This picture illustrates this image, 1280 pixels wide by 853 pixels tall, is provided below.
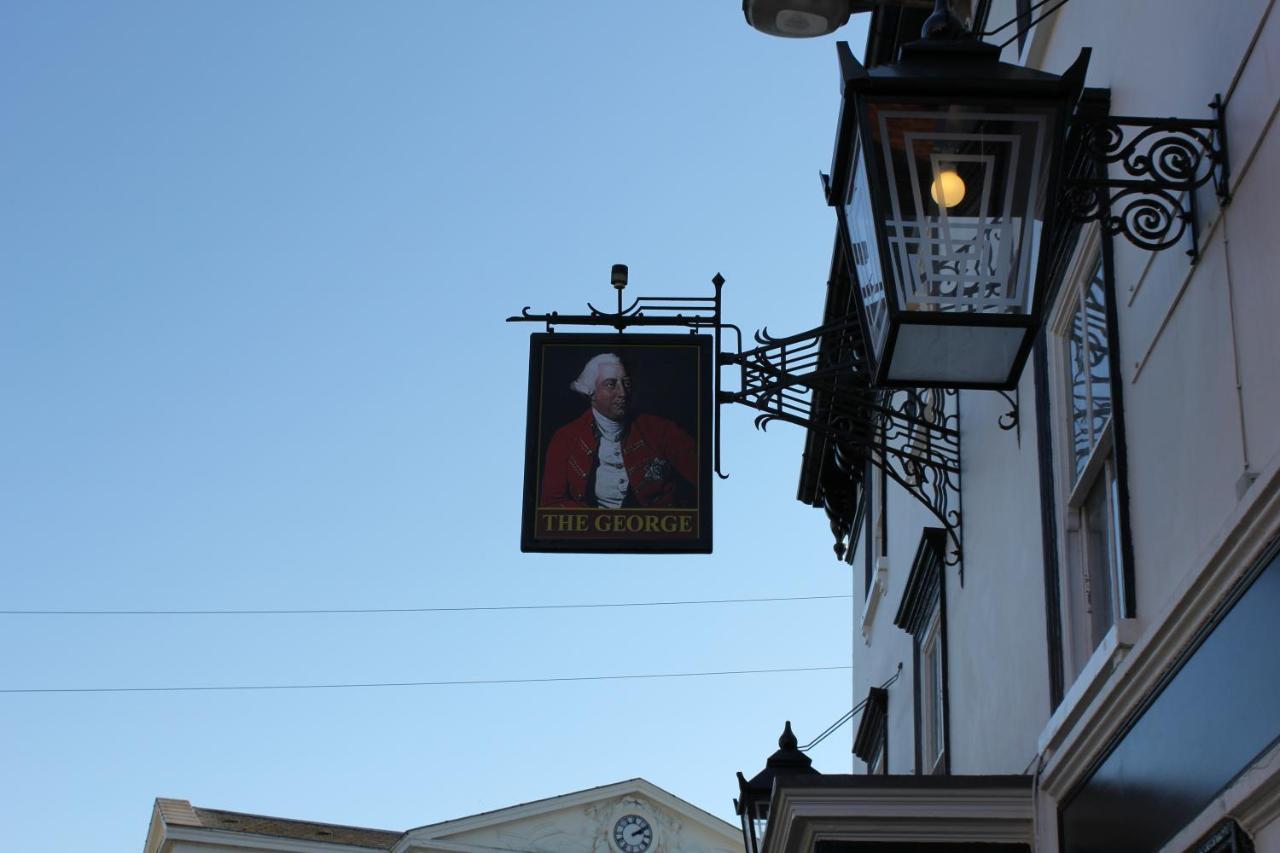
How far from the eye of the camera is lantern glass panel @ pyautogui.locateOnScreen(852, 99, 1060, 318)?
5.91m

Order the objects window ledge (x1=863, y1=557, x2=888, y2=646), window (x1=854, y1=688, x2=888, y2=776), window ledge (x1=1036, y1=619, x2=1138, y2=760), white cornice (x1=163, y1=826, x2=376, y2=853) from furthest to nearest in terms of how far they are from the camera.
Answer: white cornice (x1=163, y1=826, x2=376, y2=853) → window ledge (x1=863, y1=557, x2=888, y2=646) → window (x1=854, y1=688, x2=888, y2=776) → window ledge (x1=1036, y1=619, x2=1138, y2=760)

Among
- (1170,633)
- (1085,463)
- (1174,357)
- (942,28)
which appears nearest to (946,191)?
(942,28)

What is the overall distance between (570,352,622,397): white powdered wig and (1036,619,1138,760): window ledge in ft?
13.3

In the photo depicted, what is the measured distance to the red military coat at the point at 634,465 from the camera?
11.0 meters

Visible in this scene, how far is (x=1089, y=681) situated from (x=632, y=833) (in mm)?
45595

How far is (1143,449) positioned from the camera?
6875 millimetres

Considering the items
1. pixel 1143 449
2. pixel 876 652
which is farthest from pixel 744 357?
pixel 876 652

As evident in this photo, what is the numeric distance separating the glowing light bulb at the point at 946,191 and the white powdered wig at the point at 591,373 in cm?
533

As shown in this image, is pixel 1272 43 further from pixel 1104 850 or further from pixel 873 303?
pixel 1104 850

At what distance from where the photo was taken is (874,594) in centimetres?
1684

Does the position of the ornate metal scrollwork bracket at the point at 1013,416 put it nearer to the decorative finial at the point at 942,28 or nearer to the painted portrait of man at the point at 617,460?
the painted portrait of man at the point at 617,460

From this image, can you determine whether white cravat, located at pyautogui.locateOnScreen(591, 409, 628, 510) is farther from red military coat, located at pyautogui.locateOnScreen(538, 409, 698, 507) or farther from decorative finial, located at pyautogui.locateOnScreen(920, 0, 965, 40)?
decorative finial, located at pyautogui.locateOnScreen(920, 0, 965, 40)

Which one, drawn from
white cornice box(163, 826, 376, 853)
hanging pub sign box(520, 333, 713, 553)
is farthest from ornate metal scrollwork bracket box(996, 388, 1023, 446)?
white cornice box(163, 826, 376, 853)

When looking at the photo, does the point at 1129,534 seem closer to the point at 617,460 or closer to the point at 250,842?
the point at 617,460
